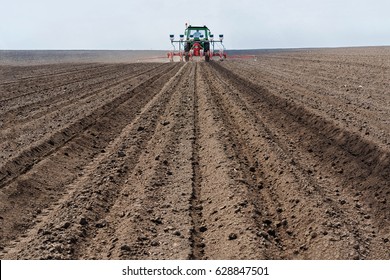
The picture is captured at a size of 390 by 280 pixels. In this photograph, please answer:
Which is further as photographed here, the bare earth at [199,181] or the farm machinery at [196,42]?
the farm machinery at [196,42]

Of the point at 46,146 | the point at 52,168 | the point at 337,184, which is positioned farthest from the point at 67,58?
the point at 337,184

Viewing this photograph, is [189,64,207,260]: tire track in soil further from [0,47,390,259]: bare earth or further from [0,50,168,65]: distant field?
[0,50,168,65]: distant field

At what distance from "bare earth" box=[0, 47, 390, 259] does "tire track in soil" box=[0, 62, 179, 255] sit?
0.08 ft

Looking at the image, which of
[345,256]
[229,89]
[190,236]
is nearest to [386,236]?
[345,256]

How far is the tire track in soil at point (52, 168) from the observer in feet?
20.9

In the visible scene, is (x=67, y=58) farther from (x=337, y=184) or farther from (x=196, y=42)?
(x=337, y=184)

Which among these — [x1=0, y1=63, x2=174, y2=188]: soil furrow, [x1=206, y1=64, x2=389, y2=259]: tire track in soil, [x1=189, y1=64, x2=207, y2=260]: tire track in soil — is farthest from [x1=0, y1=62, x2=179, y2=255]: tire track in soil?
[x1=206, y1=64, x2=389, y2=259]: tire track in soil

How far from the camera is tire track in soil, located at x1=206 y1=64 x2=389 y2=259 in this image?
5535mm

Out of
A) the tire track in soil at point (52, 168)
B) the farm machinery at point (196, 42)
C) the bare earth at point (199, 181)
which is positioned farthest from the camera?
the farm machinery at point (196, 42)

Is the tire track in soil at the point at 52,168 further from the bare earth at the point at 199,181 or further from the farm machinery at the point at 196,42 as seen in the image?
the farm machinery at the point at 196,42

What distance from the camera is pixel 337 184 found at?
762 centimetres

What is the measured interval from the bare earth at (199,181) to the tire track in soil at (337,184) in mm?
24

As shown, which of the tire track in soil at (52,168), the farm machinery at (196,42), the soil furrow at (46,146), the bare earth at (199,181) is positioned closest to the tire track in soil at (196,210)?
the bare earth at (199,181)

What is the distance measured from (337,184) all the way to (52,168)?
14.5 feet
